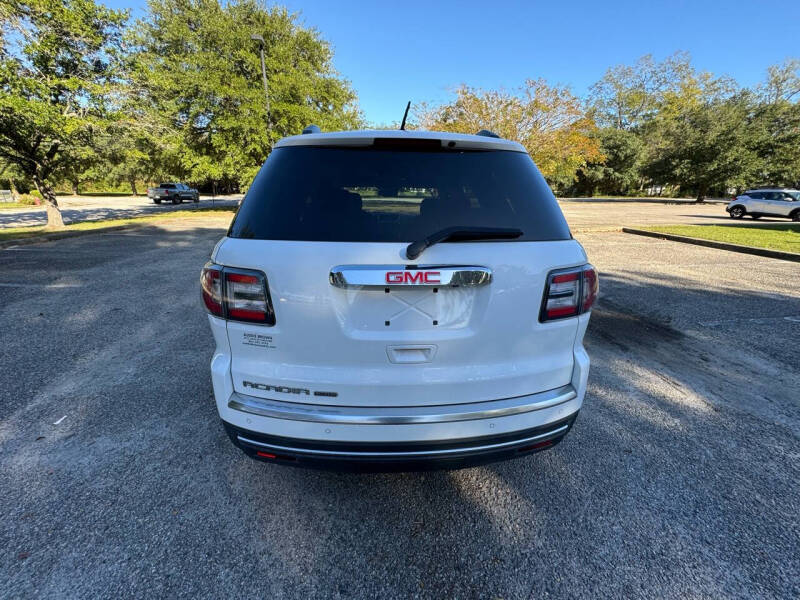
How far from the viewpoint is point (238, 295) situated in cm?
159

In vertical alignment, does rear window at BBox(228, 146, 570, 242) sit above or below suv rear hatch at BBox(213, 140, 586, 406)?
above

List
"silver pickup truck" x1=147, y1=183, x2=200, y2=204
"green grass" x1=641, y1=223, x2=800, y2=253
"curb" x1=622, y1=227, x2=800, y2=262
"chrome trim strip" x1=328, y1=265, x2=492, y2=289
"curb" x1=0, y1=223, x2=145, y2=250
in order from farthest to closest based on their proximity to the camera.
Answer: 1. "silver pickup truck" x1=147, y1=183, x2=200, y2=204
2. "curb" x1=0, y1=223, x2=145, y2=250
3. "green grass" x1=641, y1=223, x2=800, y2=253
4. "curb" x1=622, y1=227, x2=800, y2=262
5. "chrome trim strip" x1=328, y1=265, x2=492, y2=289

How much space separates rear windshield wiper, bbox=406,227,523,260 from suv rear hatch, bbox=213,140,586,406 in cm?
3

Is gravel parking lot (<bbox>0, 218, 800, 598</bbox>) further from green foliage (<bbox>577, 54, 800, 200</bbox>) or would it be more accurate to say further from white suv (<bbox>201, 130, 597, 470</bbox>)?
green foliage (<bbox>577, 54, 800, 200</bbox>)

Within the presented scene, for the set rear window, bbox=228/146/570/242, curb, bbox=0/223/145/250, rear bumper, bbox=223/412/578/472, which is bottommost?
curb, bbox=0/223/145/250

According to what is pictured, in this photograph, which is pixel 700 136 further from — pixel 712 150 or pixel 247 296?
pixel 247 296

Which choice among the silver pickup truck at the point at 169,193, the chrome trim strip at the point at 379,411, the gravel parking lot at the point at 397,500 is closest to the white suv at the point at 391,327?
the chrome trim strip at the point at 379,411

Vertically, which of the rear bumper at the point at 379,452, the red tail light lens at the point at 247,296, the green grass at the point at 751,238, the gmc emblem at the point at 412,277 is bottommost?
the rear bumper at the point at 379,452

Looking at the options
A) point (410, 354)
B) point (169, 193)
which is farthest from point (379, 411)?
point (169, 193)

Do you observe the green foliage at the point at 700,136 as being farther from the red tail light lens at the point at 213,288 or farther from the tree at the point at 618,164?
the red tail light lens at the point at 213,288

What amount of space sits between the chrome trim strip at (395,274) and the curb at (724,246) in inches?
434

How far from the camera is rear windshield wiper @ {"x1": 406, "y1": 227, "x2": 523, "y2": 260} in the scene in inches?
59.7

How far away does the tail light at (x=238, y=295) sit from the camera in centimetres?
156

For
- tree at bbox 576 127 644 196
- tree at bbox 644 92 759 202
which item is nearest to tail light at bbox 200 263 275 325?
tree at bbox 644 92 759 202
